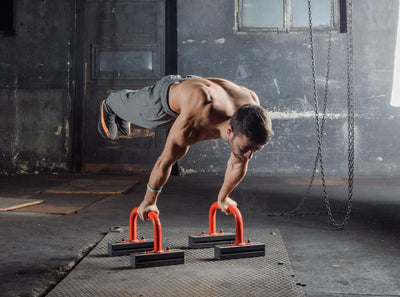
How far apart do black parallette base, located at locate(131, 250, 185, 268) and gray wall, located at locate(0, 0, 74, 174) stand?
5849 millimetres

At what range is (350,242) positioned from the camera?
3381mm

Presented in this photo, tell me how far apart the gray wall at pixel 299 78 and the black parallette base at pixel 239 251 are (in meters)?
4.87

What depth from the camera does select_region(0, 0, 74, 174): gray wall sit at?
8.25 m

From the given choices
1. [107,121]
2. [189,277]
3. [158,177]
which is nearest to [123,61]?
[107,121]

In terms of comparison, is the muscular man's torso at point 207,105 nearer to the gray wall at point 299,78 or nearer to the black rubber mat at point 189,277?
the black rubber mat at point 189,277

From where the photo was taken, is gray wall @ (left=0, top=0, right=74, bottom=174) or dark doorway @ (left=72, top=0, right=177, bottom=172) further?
gray wall @ (left=0, top=0, right=74, bottom=174)

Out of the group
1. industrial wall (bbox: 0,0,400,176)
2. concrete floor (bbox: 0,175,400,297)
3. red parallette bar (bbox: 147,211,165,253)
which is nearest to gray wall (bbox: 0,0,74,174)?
concrete floor (bbox: 0,175,400,297)

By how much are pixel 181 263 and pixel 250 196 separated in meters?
2.91

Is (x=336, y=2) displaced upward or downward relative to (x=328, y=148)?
upward

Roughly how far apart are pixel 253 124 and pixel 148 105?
3.30ft

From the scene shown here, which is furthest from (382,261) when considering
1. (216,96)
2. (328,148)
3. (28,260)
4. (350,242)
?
(328,148)

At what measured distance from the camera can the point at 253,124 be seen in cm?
255

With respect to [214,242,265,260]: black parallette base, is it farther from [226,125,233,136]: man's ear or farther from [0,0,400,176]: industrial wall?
[0,0,400,176]: industrial wall

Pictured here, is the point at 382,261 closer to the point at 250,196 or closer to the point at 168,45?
the point at 250,196
